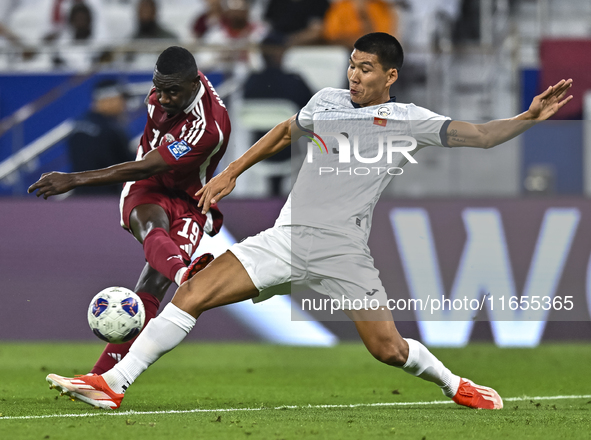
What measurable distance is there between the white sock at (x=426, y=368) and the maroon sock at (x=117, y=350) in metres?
1.72

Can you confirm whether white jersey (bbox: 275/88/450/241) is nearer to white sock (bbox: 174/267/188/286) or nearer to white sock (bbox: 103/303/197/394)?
white sock (bbox: 174/267/188/286)

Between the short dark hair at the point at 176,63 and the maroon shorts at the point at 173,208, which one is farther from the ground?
the short dark hair at the point at 176,63

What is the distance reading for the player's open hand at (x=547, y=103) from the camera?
201 inches

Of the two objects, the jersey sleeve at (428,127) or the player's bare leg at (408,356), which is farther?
the jersey sleeve at (428,127)

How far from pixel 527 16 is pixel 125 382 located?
9888 millimetres

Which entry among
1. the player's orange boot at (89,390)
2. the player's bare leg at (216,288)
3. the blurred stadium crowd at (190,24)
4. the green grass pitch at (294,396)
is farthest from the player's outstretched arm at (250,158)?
the blurred stadium crowd at (190,24)

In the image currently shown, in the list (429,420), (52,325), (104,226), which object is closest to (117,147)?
(104,226)

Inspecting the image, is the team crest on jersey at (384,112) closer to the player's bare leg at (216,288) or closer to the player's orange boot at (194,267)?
the player's bare leg at (216,288)

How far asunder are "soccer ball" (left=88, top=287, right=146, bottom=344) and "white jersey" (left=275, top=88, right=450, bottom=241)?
1.08 metres

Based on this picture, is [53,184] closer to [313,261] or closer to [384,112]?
[313,261]

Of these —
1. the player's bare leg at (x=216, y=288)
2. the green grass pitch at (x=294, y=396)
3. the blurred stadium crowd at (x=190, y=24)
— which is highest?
the blurred stadium crowd at (x=190, y=24)

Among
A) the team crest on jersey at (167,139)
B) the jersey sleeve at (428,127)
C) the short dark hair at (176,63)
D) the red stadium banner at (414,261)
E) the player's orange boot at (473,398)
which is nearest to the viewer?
the jersey sleeve at (428,127)

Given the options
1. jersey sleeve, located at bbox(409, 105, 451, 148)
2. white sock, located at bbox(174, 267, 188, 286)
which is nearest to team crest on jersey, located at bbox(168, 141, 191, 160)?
white sock, located at bbox(174, 267, 188, 286)

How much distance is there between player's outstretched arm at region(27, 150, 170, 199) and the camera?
5434 millimetres
